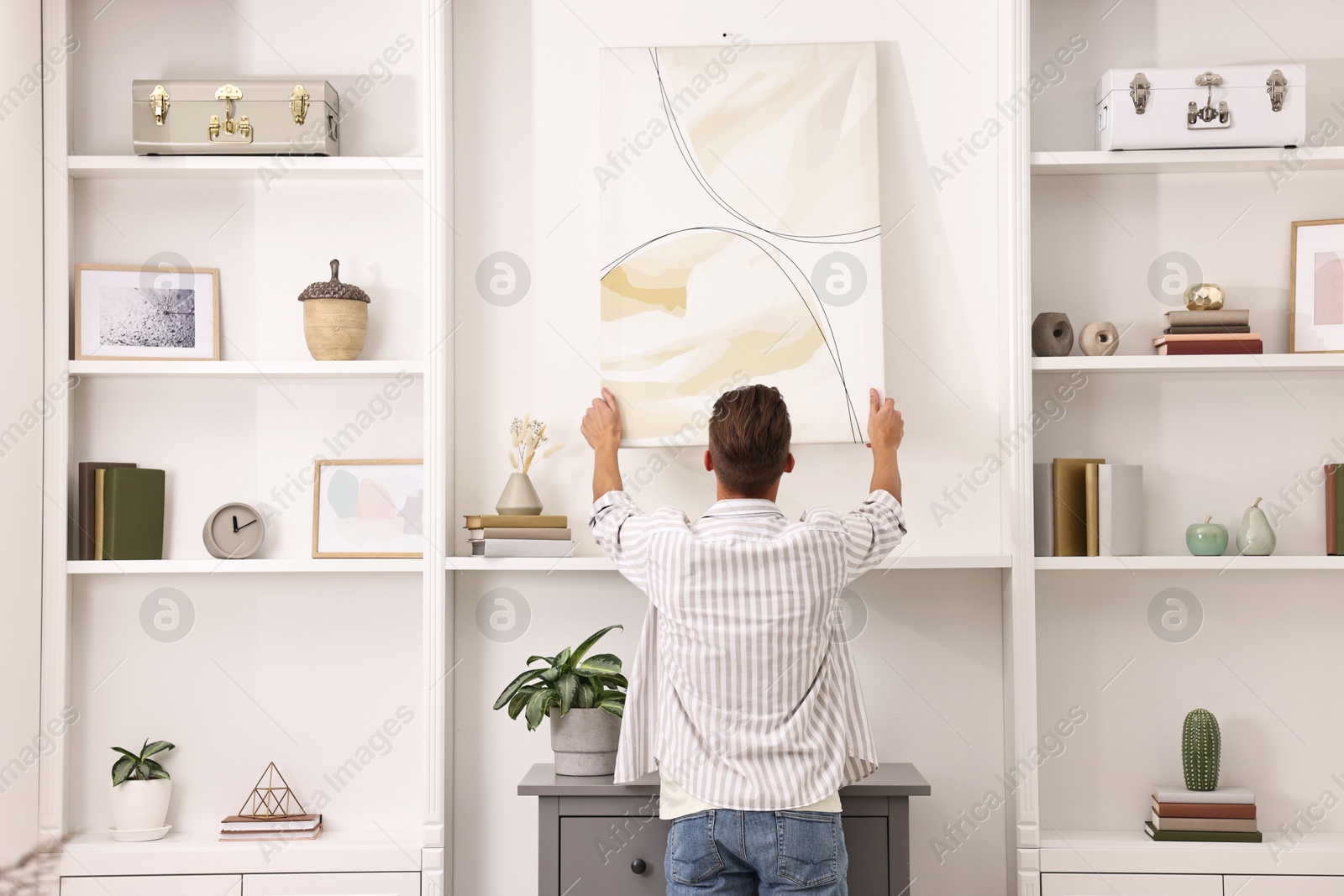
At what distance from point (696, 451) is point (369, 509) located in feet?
2.83

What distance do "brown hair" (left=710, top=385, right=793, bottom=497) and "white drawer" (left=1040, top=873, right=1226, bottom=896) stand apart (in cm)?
127

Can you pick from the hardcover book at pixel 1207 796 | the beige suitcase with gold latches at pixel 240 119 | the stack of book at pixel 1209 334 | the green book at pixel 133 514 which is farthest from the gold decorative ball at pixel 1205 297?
the green book at pixel 133 514

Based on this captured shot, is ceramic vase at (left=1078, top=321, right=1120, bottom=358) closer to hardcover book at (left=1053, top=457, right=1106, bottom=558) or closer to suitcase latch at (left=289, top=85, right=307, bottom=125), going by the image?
hardcover book at (left=1053, top=457, right=1106, bottom=558)

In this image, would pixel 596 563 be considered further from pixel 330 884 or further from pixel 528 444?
pixel 330 884

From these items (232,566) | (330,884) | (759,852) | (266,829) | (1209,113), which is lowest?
(330,884)

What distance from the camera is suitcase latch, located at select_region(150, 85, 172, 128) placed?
249 centimetres

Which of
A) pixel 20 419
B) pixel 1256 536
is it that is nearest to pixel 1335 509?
pixel 1256 536

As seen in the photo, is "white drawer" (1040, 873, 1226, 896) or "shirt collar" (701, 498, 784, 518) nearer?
"shirt collar" (701, 498, 784, 518)

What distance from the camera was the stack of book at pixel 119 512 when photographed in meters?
2.48

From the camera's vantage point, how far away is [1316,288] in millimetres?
2502

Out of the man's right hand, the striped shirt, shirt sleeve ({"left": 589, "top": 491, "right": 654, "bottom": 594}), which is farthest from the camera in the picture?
the man's right hand

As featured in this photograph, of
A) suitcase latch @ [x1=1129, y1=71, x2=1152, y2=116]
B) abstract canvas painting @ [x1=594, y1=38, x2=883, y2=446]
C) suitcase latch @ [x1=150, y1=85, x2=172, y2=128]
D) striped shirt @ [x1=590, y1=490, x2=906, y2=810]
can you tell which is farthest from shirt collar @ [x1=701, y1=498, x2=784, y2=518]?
suitcase latch @ [x1=150, y1=85, x2=172, y2=128]

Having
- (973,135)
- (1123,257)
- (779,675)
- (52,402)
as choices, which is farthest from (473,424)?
(1123,257)

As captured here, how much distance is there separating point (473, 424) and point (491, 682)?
678mm
